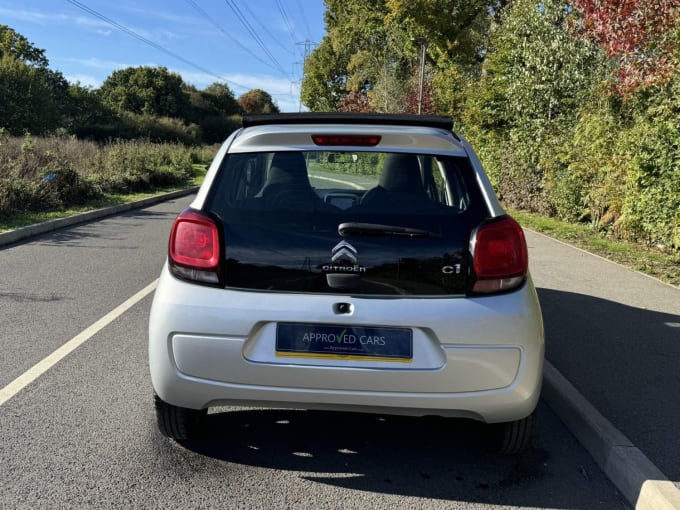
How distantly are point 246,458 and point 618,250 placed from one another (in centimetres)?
843

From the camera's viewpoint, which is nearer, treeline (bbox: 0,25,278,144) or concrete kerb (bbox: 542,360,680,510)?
concrete kerb (bbox: 542,360,680,510)

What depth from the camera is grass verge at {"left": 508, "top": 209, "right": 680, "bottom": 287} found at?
831cm

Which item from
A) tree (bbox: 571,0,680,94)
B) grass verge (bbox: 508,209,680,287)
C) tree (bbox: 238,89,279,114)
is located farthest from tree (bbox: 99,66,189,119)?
tree (bbox: 571,0,680,94)

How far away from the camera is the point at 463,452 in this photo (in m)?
3.40

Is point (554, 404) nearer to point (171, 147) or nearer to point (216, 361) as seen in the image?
point (216, 361)

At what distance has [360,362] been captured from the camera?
278cm

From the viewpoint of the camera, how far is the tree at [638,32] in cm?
838

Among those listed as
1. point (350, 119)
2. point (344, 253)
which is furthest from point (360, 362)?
point (350, 119)

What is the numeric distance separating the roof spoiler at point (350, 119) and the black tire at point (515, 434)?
1.59 metres

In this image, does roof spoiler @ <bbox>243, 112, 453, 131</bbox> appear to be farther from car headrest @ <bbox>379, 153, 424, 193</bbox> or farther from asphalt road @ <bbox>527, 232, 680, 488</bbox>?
asphalt road @ <bbox>527, 232, 680, 488</bbox>

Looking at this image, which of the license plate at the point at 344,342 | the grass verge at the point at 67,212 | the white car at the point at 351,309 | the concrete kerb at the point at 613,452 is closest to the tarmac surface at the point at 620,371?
the concrete kerb at the point at 613,452

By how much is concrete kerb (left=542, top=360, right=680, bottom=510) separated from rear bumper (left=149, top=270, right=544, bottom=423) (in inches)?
27.5

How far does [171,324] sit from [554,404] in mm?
2537

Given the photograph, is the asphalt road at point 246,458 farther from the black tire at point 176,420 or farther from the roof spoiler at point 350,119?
the roof spoiler at point 350,119
